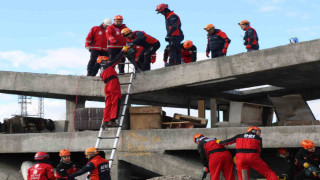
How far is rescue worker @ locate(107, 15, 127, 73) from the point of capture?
1438cm

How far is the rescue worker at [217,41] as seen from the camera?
1423 centimetres

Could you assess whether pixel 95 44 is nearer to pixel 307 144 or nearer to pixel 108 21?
pixel 108 21

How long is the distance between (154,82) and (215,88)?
3.10 metres

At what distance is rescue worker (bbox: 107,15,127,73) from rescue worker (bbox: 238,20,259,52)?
3745mm

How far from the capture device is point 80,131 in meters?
14.6

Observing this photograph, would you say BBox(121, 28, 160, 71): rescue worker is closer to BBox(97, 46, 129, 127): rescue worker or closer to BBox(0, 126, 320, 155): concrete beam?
BBox(97, 46, 129, 127): rescue worker

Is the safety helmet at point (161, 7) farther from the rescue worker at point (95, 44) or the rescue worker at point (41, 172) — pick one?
the rescue worker at point (41, 172)

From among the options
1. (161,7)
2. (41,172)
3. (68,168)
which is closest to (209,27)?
(161,7)

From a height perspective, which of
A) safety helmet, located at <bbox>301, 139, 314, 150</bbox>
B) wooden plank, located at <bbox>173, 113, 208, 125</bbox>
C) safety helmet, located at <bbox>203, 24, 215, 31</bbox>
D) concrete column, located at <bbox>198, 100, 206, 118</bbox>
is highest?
safety helmet, located at <bbox>203, 24, 215, 31</bbox>

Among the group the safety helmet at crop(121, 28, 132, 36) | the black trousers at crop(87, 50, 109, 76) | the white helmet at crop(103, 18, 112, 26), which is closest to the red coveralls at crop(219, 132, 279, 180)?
the safety helmet at crop(121, 28, 132, 36)

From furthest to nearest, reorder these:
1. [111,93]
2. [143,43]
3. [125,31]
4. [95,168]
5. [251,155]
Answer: [143,43]
[125,31]
[111,93]
[251,155]
[95,168]

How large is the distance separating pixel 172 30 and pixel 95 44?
9.21 ft

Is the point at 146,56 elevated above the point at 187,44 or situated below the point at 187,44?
below

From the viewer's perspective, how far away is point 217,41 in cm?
1427
